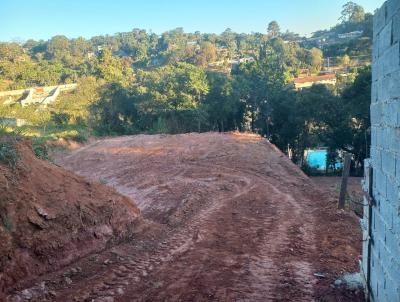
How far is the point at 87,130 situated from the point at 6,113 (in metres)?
4.59

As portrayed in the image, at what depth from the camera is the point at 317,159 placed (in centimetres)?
2512

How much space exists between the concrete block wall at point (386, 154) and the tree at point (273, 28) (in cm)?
10528

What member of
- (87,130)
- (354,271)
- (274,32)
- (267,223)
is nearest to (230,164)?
→ (267,223)

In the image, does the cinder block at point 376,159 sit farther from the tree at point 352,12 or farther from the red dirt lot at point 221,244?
the tree at point 352,12

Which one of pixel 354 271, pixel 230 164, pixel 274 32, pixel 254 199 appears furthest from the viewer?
pixel 274 32

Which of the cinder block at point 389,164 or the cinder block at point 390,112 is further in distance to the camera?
the cinder block at point 389,164

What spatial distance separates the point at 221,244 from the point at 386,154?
12.8ft

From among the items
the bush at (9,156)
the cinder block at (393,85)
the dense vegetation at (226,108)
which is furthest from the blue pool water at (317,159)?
the cinder block at (393,85)

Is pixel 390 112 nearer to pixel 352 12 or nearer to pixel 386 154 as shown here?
pixel 386 154

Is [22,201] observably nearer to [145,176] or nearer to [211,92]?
[145,176]

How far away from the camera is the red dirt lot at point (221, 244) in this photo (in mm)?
5004

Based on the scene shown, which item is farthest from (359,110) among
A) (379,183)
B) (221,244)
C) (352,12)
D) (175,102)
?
(352,12)

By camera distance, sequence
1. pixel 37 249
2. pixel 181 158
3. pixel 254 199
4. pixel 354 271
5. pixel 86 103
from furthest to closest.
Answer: pixel 86 103 < pixel 181 158 < pixel 254 199 < pixel 354 271 < pixel 37 249

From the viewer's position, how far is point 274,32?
Result: 4124 inches
